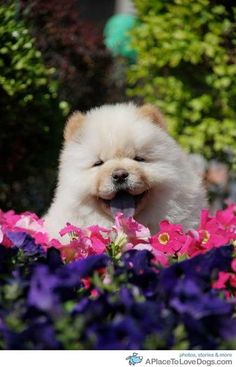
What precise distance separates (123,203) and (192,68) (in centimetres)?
339

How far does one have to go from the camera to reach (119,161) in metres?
4.83

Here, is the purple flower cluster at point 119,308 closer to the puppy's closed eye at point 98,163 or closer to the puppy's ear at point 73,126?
the puppy's closed eye at point 98,163

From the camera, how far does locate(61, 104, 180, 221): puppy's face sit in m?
4.77

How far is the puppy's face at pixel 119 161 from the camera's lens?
15.7 feet

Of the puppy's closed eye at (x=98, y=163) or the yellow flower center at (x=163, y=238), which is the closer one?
the yellow flower center at (x=163, y=238)

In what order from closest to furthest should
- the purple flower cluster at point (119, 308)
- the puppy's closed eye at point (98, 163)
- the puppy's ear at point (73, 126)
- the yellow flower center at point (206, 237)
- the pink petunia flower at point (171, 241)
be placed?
the purple flower cluster at point (119, 308)
the pink petunia flower at point (171, 241)
the yellow flower center at point (206, 237)
the puppy's closed eye at point (98, 163)
the puppy's ear at point (73, 126)

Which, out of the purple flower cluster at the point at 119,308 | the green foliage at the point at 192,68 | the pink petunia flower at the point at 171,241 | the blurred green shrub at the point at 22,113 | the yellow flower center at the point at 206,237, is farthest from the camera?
the green foliage at the point at 192,68

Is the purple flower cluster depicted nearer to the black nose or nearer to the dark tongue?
the black nose

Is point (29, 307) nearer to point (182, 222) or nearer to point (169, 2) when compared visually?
point (182, 222)

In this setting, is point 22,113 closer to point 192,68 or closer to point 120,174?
point 192,68

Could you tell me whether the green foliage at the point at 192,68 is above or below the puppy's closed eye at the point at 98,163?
below
